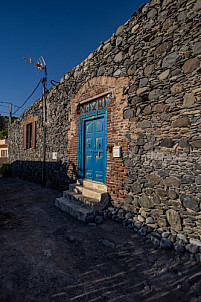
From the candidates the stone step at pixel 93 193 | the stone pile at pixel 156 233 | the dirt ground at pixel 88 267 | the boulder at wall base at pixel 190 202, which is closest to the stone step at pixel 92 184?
the stone step at pixel 93 193

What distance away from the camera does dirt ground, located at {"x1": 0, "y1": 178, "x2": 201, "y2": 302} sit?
1.57 m

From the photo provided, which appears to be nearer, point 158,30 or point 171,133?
point 171,133

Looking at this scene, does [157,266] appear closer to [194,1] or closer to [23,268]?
[23,268]

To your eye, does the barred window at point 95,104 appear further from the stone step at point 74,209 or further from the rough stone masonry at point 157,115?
the stone step at point 74,209

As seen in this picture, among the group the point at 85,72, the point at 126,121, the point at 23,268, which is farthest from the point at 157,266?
the point at 85,72

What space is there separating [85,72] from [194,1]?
121 inches

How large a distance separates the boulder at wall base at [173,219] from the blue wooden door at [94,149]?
6.23 ft

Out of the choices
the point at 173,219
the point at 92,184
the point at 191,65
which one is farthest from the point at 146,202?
the point at 191,65

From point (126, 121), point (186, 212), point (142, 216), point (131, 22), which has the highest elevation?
point (131, 22)

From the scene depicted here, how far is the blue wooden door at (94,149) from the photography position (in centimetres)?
429

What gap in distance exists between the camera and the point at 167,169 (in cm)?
283

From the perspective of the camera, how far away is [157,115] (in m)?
3.03

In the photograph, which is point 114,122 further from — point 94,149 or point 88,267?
point 88,267

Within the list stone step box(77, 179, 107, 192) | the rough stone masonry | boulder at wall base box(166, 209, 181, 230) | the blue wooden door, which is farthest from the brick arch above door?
boulder at wall base box(166, 209, 181, 230)
